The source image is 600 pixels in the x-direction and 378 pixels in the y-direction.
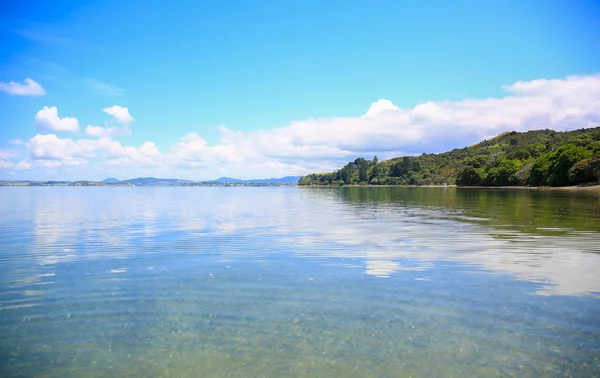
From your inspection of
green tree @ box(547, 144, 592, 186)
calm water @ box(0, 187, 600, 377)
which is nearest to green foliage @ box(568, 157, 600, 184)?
green tree @ box(547, 144, 592, 186)

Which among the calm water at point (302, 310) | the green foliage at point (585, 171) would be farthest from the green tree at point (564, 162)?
the calm water at point (302, 310)

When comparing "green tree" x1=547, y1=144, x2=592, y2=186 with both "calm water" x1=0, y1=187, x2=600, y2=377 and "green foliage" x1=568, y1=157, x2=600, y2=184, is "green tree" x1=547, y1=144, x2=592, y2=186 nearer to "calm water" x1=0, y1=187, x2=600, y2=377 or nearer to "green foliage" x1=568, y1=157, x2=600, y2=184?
"green foliage" x1=568, y1=157, x2=600, y2=184

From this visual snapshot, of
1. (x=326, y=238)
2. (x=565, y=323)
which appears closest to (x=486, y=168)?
(x=326, y=238)

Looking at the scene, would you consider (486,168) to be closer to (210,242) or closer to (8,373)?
(210,242)

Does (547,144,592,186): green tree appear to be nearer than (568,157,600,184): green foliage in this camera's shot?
No

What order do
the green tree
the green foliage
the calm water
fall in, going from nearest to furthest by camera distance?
the calm water → the green foliage → the green tree

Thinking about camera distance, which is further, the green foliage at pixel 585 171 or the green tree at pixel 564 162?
the green tree at pixel 564 162

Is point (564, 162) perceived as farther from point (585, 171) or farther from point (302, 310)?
point (302, 310)

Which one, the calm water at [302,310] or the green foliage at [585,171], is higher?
the green foliage at [585,171]

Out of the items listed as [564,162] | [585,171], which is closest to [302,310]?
[585,171]

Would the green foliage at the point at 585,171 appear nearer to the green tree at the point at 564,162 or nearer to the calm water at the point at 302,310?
the green tree at the point at 564,162

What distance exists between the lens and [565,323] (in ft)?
36.6

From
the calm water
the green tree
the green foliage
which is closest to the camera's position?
the calm water

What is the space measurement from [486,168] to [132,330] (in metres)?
208
